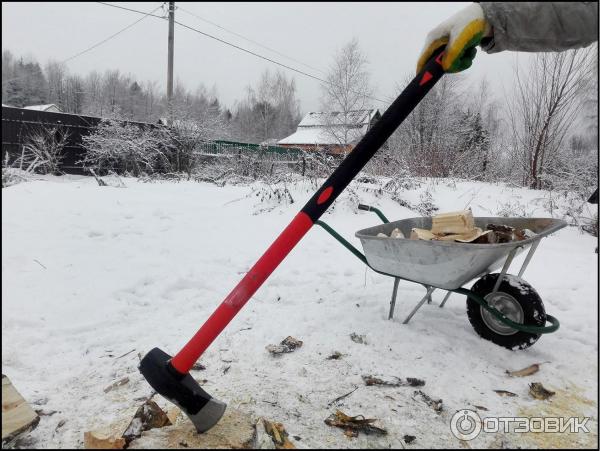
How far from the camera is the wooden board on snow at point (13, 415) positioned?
1.29 m

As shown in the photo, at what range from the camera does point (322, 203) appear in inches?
55.0

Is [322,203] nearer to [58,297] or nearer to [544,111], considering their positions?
[58,297]

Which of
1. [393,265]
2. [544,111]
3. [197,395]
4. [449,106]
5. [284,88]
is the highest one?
[284,88]

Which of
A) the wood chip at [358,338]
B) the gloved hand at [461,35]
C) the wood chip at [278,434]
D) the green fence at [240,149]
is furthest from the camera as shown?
the green fence at [240,149]

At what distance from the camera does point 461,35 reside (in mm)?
1280

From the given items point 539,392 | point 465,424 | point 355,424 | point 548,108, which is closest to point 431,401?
point 465,424

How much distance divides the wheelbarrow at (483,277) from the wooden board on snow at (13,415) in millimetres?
1829

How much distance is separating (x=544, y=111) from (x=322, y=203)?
9284mm

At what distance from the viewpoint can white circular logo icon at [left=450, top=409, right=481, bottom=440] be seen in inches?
61.0

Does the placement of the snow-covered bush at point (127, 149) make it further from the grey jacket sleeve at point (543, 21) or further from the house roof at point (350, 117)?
the house roof at point (350, 117)

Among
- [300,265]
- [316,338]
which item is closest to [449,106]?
[300,265]

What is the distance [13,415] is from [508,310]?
239 cm

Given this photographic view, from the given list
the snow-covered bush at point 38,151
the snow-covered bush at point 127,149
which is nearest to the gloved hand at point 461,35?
the snow-covered bush at point 38,151

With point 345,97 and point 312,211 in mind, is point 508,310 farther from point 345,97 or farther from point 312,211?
point 345,97
